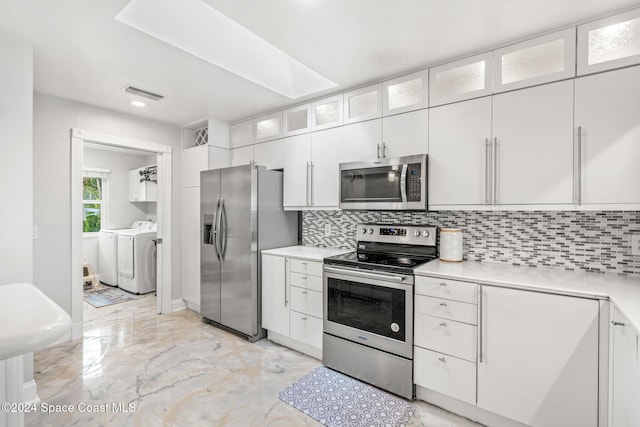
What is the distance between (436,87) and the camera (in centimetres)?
237

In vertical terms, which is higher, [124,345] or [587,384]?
[587,384]

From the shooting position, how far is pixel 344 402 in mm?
2135

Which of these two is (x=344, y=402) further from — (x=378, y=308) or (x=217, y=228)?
(x=217, y=228)

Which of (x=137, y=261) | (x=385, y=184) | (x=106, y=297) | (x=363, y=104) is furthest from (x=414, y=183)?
(x=106, y=297)

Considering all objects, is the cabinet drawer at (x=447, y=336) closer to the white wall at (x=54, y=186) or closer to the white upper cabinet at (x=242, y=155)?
the white upper cabinet at (x=242, y=155)

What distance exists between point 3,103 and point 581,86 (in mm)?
3584

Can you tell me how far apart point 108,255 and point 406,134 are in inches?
212

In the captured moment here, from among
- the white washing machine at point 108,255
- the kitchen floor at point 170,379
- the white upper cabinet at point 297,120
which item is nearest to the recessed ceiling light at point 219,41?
the white upper cabinet at point 297,120

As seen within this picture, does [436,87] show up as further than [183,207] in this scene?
No

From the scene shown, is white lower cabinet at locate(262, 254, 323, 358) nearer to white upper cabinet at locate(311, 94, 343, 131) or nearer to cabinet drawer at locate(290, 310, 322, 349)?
cabinet drawer at locate(290, 310, 322, 349)

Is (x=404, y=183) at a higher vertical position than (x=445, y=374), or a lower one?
higher

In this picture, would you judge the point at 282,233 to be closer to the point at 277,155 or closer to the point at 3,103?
the point at 277,155

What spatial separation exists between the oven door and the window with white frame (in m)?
5.26

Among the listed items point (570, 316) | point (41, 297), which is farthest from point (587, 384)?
point (41, 297)
